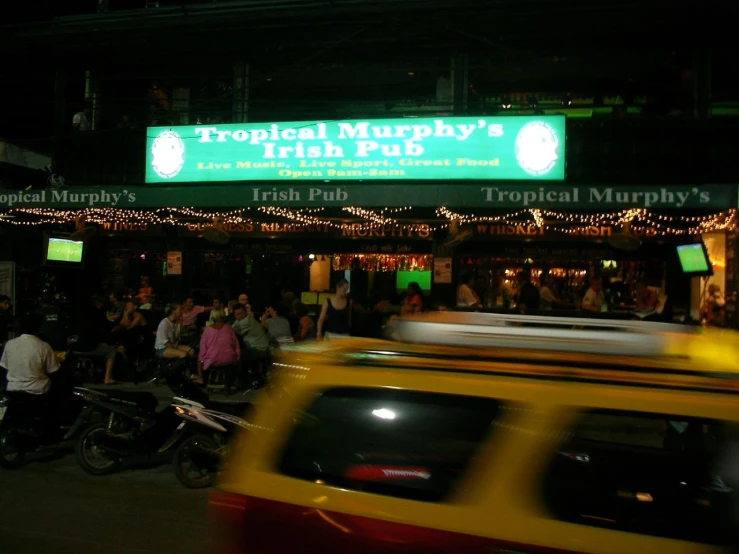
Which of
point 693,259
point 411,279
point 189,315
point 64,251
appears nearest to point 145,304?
point 64,251

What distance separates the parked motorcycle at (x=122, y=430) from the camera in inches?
314

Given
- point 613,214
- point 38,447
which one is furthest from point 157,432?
point 613,214

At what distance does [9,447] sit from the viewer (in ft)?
27.1

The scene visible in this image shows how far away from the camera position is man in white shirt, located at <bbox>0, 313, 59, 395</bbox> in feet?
27.2

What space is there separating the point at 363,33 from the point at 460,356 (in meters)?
12.7

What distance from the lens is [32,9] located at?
55.2 ft

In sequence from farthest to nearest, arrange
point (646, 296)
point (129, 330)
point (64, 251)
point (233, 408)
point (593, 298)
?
point (64, 251), point (593, 298), point (129, 330), point (646, 296), point (233, 408)

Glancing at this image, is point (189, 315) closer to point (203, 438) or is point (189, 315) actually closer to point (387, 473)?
point (203, 438)

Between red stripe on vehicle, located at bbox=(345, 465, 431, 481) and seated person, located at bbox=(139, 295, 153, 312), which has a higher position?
seated person, located at bbox=(139, 295, 153, 312)

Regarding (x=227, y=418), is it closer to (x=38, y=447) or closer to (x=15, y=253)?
(x=38, y=447)

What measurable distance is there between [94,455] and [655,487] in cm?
672

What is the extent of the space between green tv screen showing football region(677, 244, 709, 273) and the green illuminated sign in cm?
262

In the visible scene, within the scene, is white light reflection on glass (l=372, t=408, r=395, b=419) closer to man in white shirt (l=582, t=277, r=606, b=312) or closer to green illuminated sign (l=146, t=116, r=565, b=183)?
green illuminated sign (l=146, t=116, r=565, b=183)

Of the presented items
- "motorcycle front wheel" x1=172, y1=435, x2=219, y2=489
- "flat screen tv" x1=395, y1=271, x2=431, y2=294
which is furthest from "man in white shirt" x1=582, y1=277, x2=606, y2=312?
"motorcycle front wheel" x1=172, y1=435, x2=219, y2=489
